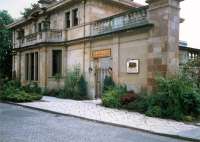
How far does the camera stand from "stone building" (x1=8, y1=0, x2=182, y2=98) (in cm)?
1577

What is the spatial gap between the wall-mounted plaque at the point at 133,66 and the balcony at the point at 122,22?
1.92 m

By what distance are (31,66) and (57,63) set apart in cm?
392

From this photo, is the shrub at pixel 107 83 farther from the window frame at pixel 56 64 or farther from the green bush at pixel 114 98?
the window frame at pixel 56 64

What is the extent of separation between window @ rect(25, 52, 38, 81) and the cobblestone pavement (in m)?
14.9

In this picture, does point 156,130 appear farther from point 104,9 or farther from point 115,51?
point 104,9

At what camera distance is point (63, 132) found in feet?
31.9

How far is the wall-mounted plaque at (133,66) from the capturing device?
17.4 m

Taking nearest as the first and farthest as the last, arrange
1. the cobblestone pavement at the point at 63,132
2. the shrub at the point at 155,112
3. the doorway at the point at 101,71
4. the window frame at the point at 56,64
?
the cobblestone pavement at the point at 63,132 → the shrub at the point at 155,112 → the doorway at the point at 101,71 → the window frame at the point at 56,64

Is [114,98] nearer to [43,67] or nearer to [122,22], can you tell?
[122,22]

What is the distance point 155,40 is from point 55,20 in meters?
12.7

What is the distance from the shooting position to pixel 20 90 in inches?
851

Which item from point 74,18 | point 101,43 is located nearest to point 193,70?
point 101,43

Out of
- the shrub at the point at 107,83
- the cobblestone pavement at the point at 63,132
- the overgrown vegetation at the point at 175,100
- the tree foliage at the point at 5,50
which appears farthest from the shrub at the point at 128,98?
the tree foliage at the point at 5,50

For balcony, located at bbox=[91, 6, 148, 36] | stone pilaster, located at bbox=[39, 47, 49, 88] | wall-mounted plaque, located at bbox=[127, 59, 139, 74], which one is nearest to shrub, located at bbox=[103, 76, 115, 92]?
wall-mounted plaque, located at bbox=[127, 59, 139, 74]
